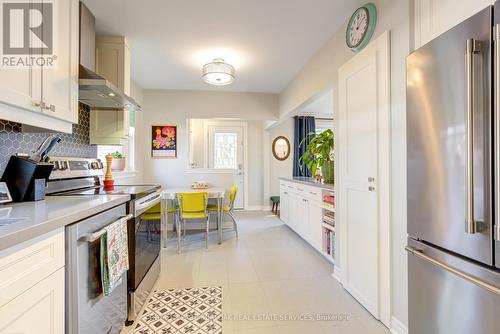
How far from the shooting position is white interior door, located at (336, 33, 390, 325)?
1.64m

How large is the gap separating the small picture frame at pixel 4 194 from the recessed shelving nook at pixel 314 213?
257 cm

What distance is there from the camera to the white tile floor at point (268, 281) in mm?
1693

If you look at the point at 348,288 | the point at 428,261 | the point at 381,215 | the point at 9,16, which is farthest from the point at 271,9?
the point at 348,288

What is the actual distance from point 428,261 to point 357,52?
1.67 metres

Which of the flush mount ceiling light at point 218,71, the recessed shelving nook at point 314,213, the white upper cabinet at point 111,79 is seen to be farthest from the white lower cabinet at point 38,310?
the flush mount ceiling light at point 218,71

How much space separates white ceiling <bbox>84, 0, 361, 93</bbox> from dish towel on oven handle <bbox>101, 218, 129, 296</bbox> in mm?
1836

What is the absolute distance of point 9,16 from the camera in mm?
1154

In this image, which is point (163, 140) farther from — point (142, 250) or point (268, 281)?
point (268, 281)

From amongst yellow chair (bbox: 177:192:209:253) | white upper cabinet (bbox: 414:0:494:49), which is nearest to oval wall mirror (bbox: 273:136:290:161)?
yellow chair (bbox: 177:192:209:253)

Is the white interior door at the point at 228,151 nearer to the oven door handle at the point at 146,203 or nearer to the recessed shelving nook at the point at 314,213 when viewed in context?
the recessed shelving nook at the point at 314,213

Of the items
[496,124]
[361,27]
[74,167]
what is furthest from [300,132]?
[496,124]

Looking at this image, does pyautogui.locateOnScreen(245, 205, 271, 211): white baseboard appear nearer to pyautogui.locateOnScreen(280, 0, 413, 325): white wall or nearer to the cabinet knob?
pyautogui.locateOnScreen(280, 0, 413, 325): white wall

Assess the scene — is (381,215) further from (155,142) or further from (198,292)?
(155,142)

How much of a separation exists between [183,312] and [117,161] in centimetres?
204
